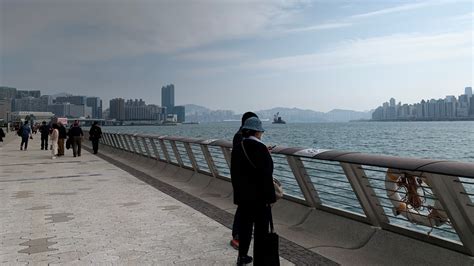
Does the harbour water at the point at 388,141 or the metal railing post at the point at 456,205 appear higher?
the metal railing post at the point at 456,205

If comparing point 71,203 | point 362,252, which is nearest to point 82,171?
point 71,203

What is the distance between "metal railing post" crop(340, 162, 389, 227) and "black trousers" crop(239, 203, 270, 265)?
1403 mm

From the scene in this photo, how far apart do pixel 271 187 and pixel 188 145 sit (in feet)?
22.8

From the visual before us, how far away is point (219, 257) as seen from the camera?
4871 mm

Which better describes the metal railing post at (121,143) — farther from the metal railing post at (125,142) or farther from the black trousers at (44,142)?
the black trousers at (44,142)

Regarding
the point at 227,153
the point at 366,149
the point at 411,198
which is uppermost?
the point at 227,153

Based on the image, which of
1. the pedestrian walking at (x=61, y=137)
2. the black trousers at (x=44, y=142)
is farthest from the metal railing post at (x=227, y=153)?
the black trousers at (x=44, y=142)

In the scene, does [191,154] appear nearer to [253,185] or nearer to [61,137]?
[253,185]

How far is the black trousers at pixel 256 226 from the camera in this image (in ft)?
13.4

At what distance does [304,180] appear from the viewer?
6.30 metres

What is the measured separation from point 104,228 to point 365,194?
12.3 ft

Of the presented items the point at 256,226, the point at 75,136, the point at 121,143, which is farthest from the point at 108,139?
the point at 256,226

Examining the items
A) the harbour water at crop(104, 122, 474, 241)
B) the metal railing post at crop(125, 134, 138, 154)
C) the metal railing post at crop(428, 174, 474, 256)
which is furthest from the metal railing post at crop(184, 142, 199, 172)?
the metal railing post at crop(125, 134, 138, 154)

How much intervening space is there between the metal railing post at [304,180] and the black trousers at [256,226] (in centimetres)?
192
